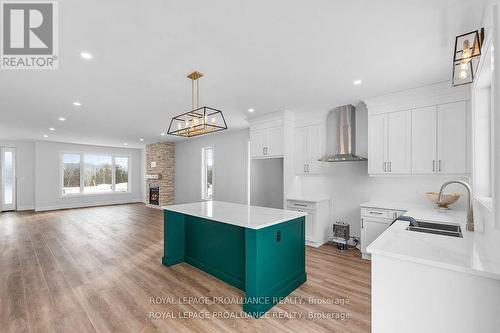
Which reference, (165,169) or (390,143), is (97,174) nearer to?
(165,169)

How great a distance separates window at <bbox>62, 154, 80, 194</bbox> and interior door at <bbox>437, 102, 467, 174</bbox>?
1139 cm

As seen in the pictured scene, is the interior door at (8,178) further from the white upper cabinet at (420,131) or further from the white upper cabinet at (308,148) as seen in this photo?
the white upper cabinet at (420,131)

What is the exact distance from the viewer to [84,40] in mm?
2184

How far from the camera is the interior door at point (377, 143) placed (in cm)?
373

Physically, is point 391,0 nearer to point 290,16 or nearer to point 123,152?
point 290,16

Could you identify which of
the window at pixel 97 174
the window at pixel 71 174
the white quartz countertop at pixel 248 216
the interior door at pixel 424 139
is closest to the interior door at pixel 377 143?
the interior door at pixel 424 139

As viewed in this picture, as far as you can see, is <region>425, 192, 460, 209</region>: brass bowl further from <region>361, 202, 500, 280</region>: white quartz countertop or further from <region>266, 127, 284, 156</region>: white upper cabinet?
<region>266, 127, 284, 156</region>: white upper cabinet

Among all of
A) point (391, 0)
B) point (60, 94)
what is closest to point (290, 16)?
point (391, 0)

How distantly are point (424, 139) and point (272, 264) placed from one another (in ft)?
9.35

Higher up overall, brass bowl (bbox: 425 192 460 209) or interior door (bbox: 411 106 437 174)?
interior door (bbox: 411 106 437 174)

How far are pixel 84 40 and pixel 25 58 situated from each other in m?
0.99

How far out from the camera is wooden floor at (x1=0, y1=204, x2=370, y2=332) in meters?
2.16

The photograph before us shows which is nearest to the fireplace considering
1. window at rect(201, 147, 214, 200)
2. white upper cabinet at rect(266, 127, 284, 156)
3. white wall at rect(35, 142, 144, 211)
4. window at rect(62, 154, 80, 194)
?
white wall at rect(35, 142, 144, 211)

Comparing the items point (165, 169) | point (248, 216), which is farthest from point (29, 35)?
point (165, 169)
